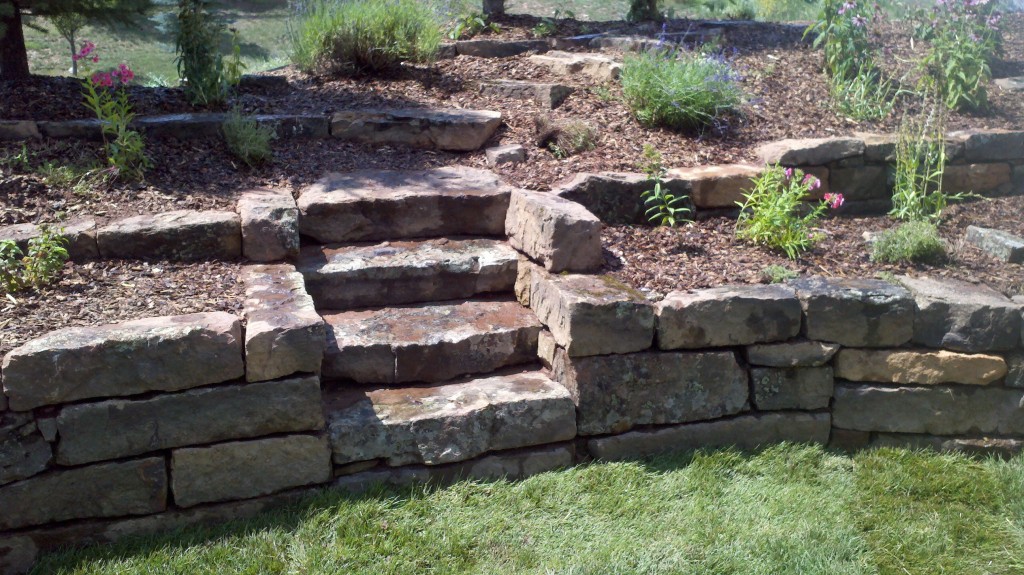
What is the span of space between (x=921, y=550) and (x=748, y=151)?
2.70 m

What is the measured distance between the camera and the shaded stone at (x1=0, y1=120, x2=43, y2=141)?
14.9 ft

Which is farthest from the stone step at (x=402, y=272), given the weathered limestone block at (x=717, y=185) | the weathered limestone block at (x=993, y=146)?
the weathered limestone block at (x=993, y=146)

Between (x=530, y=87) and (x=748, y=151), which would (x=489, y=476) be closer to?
(x=748, y=151)

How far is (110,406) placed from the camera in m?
3.07

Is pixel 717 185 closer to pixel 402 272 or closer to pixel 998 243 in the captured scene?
pixel 998 243

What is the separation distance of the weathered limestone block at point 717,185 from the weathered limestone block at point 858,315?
1067 millimetres

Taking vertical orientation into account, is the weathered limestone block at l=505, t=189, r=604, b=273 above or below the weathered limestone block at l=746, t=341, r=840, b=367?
above

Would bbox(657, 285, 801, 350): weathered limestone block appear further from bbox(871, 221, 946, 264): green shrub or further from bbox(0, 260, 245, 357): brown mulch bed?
bbox(0, 260, 245, 357): brown mulch bed

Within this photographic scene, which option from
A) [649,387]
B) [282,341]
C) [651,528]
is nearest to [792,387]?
[649,387]

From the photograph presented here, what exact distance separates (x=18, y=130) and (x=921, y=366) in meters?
4.78

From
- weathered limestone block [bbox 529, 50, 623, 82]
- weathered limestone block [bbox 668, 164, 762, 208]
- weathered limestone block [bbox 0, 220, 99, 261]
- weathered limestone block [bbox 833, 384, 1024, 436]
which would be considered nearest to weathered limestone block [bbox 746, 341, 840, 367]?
weathered limestone block [bbox 833, 384, 1024, 436]

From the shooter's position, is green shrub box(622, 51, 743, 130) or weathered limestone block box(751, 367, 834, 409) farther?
green shrub box(622, 51, 743, 130)

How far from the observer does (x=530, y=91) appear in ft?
19.2

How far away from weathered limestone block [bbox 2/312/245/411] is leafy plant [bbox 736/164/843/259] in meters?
2.67
